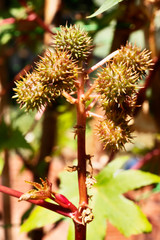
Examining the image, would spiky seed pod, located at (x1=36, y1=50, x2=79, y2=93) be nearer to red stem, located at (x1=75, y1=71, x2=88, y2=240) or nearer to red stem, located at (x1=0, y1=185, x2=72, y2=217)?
red stem, located at (x1=75, y1=71, x2=88, y2=240)

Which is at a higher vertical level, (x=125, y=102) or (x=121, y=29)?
(x=121, y=29)


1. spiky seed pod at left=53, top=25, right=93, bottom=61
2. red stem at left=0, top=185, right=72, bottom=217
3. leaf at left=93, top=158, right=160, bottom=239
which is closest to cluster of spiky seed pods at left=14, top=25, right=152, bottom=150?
spiky seed pod at left=53, top=25, right=93, bottom=61

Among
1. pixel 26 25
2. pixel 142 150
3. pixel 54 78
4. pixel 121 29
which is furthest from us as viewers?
pixel 142 150

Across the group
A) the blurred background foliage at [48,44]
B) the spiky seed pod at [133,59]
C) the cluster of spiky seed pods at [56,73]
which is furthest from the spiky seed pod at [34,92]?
the blurred background foliage at [48,44]

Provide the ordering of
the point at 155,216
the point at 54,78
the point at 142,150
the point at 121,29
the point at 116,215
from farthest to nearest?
the point at 155,216, the point at 142,150, the point at 121,29, the point at 116,215, the point at 54,78

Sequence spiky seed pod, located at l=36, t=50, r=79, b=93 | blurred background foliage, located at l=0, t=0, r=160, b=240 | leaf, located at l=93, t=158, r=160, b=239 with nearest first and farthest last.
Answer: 1. spiky seed pod, located at l=36, t=50, r=79, b=93
2. leaf, located at l=93, t=158, r=160, b=239
3. blurred background foliage, located at l=0, t=0, r=160, b=240

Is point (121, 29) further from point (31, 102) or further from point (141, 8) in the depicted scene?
point (31, 102)

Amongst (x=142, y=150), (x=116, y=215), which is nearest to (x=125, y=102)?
(x=116, y=215)
